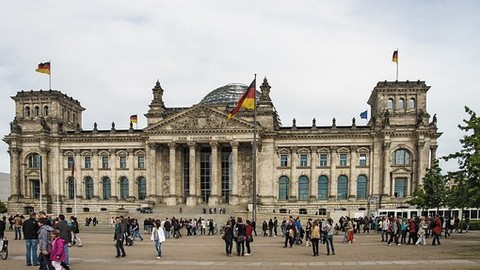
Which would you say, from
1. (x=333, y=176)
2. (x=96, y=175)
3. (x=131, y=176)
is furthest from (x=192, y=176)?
(x=333, y=176)

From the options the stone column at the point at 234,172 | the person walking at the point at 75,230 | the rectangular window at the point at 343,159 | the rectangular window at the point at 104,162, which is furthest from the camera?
the rectangular window at the point at 104,162

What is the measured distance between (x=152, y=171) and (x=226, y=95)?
894 inches

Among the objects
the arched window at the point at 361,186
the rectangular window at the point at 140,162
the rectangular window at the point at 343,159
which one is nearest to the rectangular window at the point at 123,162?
the rectangular window at the point at 140,162

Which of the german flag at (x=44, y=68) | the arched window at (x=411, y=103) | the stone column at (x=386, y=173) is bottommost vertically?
the stone column at (x=386, y=173)

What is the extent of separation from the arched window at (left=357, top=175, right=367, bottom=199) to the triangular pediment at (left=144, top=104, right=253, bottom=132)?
20.5m

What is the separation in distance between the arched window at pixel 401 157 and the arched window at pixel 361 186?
5126 mm

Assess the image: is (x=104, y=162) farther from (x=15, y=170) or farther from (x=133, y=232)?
(x=133, y=232)

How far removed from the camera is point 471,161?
74.8ft

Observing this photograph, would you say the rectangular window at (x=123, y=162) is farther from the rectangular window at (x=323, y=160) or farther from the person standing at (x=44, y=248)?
the person standing at (x=44, y=248)

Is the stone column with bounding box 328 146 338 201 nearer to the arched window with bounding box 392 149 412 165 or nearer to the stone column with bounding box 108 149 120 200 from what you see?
the arched window with bounding box 392 149 412 165

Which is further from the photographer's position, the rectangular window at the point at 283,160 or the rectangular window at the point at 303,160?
the rectangular window at the point at 283,160

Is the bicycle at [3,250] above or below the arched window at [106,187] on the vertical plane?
above

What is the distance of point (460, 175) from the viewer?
26.7m

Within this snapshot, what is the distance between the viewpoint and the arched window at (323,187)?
69.3 meters
